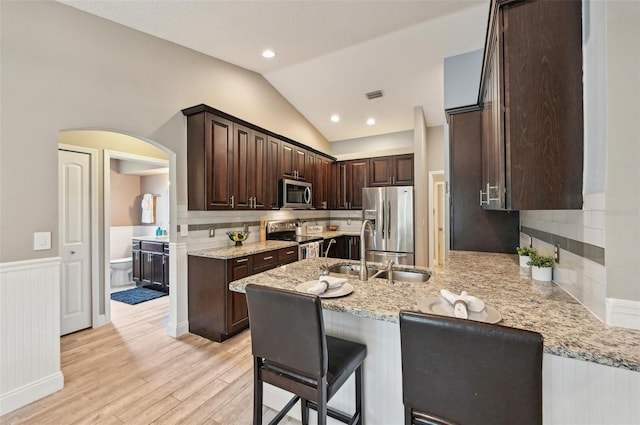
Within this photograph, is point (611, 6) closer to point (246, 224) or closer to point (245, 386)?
point (245, 386)

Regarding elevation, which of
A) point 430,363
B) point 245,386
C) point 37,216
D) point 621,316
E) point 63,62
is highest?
point 63,62

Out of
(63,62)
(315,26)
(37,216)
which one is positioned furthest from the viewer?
(315,26)

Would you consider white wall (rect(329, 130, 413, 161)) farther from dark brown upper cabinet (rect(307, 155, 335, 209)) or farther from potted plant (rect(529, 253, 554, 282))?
potted plant (rect(529, 253, 554, 282))

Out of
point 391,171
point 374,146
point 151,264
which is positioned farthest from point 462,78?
point 151,264

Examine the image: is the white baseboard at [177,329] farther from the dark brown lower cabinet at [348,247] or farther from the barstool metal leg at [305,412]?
the dark brown lower cabinet at [348,247]

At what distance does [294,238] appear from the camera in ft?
15.0

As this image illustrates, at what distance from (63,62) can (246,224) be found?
247 centimetres

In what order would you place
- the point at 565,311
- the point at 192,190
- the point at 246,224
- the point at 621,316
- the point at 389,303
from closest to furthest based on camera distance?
the point at 621,316
the point at 565,311
the point at 389,303
the point at 192,190
the point at 246,224

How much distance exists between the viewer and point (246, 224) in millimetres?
4012

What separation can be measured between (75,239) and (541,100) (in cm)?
439

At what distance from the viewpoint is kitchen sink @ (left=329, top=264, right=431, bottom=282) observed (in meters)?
2.08

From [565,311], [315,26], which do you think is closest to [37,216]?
[315,26]

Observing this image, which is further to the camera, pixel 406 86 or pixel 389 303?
pixel 406 86

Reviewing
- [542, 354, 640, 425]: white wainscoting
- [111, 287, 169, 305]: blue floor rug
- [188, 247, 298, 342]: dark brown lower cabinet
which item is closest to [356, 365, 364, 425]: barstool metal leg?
[542, 354, 640, 425]: white wainscoting
